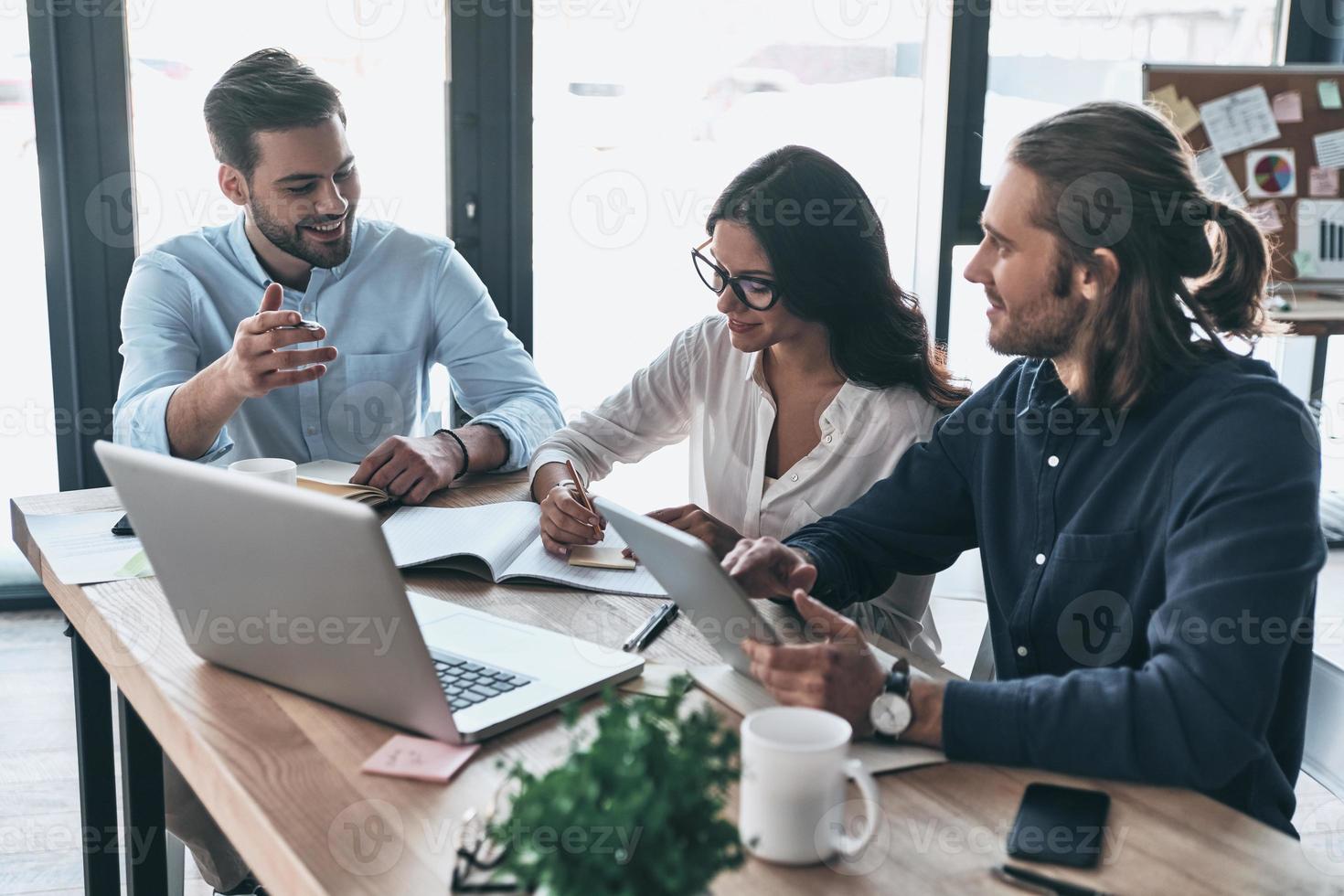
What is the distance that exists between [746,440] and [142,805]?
37.7 inches

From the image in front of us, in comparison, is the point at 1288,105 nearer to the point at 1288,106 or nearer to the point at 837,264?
the point at 1288,106

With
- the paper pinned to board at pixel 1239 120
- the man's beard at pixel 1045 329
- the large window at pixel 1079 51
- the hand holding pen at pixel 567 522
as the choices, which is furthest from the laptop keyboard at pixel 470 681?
the paper pinned to board at pixel 1239 120

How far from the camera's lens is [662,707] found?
2.32 ft

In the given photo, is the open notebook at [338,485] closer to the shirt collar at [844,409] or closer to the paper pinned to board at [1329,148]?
the shirt collar at [844,409]

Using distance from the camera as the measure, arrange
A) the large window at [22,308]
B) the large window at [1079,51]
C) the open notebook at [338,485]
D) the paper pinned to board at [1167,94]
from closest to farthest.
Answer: the open notebook at [338,485] < the large window at [22,308] < the paper pinned to board at [1167,94] < the large window at [1079,51]

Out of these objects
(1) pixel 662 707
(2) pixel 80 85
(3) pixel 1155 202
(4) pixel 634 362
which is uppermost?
(2) pixel 80 85

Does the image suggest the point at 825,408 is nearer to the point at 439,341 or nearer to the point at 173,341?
the point at 439,341

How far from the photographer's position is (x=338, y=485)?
5.68 feet

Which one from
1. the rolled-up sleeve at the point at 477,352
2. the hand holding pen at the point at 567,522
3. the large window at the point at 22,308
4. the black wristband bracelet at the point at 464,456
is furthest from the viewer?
the large window at the point at 22,308

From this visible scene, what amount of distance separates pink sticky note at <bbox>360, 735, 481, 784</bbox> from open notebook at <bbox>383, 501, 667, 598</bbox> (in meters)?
0.36

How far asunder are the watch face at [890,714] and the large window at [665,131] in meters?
2.37

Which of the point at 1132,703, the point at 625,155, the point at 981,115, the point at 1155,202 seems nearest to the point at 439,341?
the point at 625,155

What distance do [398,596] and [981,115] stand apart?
284cm

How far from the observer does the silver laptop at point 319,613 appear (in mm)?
956
